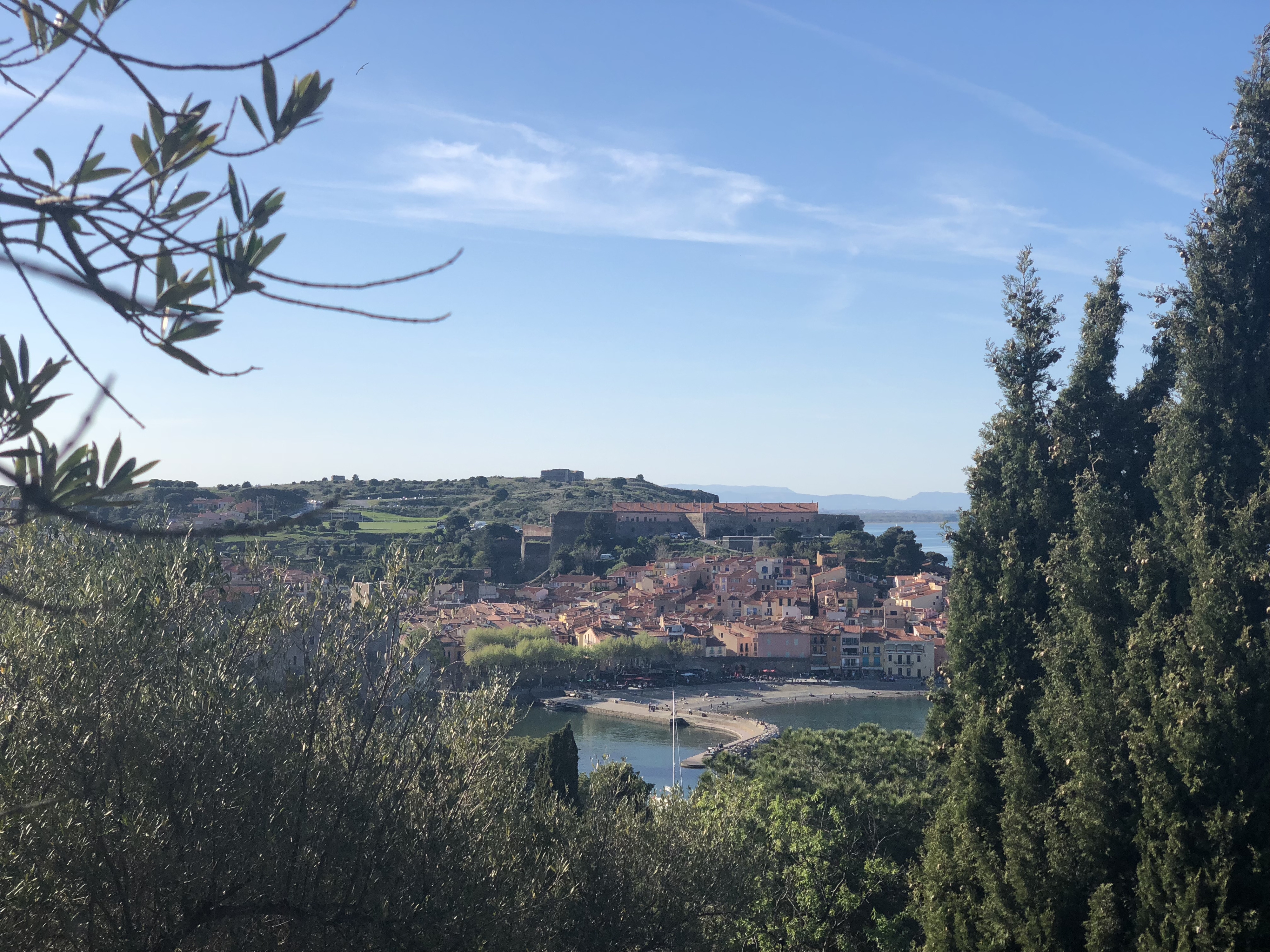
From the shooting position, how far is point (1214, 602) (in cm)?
512

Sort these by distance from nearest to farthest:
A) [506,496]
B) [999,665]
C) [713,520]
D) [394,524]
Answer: [999,665] < [394,524] < [713,520] < [506,496]

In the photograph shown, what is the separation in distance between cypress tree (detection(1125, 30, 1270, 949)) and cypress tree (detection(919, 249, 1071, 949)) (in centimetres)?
69

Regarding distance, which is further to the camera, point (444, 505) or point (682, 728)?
point (444, 505)

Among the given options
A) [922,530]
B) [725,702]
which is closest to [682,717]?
[725,702]

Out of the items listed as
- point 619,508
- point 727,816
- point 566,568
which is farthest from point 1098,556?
point 619,508

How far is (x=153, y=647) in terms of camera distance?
354 cm

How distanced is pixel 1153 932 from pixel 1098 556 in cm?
199

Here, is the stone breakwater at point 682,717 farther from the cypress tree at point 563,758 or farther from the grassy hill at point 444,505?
the cypress tree at point 563,758

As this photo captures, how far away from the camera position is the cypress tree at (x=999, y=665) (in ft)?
18.9

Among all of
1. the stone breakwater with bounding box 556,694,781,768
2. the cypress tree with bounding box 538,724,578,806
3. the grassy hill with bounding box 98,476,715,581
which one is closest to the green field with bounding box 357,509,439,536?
the grassy hill with bounding box 98,476,715,581

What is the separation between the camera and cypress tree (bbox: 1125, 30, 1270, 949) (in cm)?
483

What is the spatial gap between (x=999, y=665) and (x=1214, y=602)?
4.91 ft

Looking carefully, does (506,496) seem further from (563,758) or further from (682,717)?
(563,758)

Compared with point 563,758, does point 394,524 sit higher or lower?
higher
